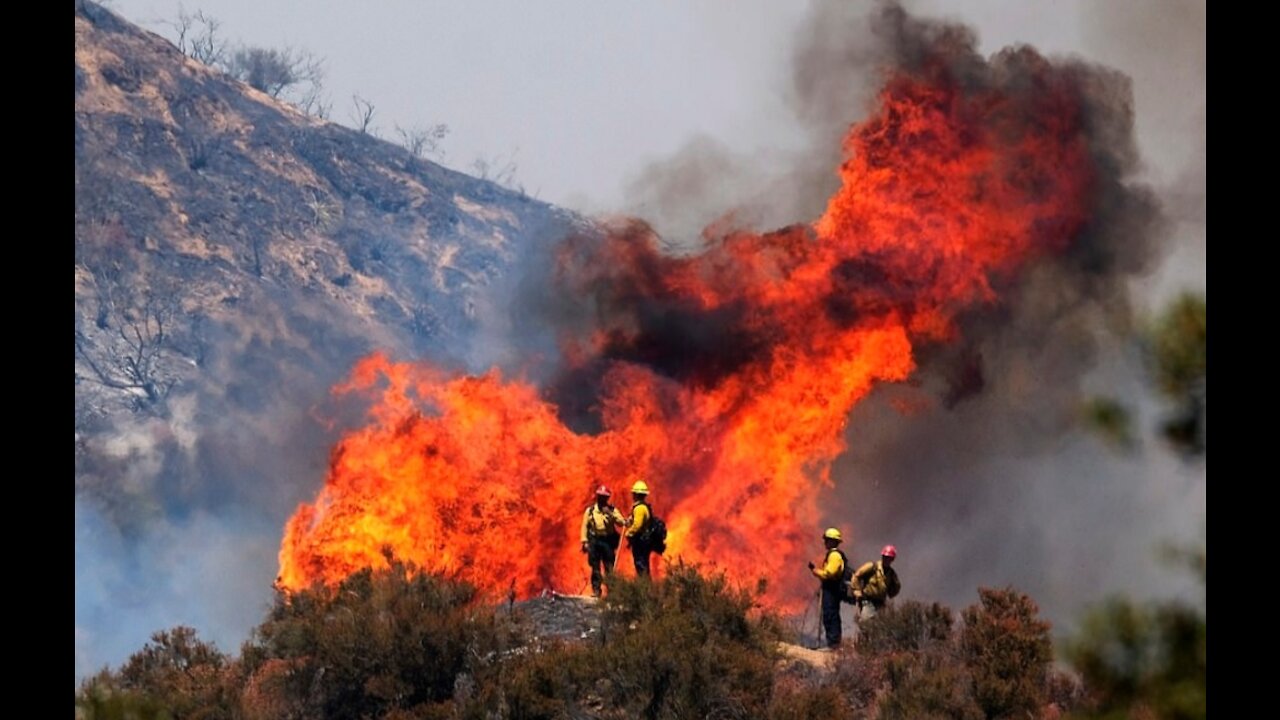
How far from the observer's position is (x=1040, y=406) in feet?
116

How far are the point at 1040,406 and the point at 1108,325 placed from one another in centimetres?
393

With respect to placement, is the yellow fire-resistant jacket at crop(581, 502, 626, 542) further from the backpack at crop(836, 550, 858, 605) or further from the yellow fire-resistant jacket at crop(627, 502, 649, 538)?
the backpack at crop(836, 550, 858, 605)

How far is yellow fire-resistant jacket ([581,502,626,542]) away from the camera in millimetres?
24109

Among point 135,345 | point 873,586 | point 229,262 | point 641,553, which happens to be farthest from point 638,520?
point 229,262

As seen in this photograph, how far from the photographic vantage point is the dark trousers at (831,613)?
23.4m

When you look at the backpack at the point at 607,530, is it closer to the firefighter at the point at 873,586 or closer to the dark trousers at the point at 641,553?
the dark trousers at the point at 641,553

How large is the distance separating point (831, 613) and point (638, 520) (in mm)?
2557

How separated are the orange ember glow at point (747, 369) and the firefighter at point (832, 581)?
4847mm


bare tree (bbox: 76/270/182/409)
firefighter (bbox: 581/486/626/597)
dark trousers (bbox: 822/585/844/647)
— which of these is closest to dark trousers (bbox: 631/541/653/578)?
firefighter (bbox: 581/486/626/597)

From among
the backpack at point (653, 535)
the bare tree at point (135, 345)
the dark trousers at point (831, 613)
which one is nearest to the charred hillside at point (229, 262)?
the bare tree at point (135, 345)

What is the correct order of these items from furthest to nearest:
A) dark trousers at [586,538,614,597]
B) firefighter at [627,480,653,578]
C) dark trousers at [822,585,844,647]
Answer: dark trousers at [586,538,614,597] → firefighter at [627,480,653,578] → dark trousers at [822,585,844,647]

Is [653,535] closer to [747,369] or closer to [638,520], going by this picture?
[638,520]

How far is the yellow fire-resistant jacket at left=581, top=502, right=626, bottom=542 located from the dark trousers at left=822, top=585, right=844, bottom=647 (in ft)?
8.59

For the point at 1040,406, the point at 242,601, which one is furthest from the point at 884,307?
the point at 242,601
